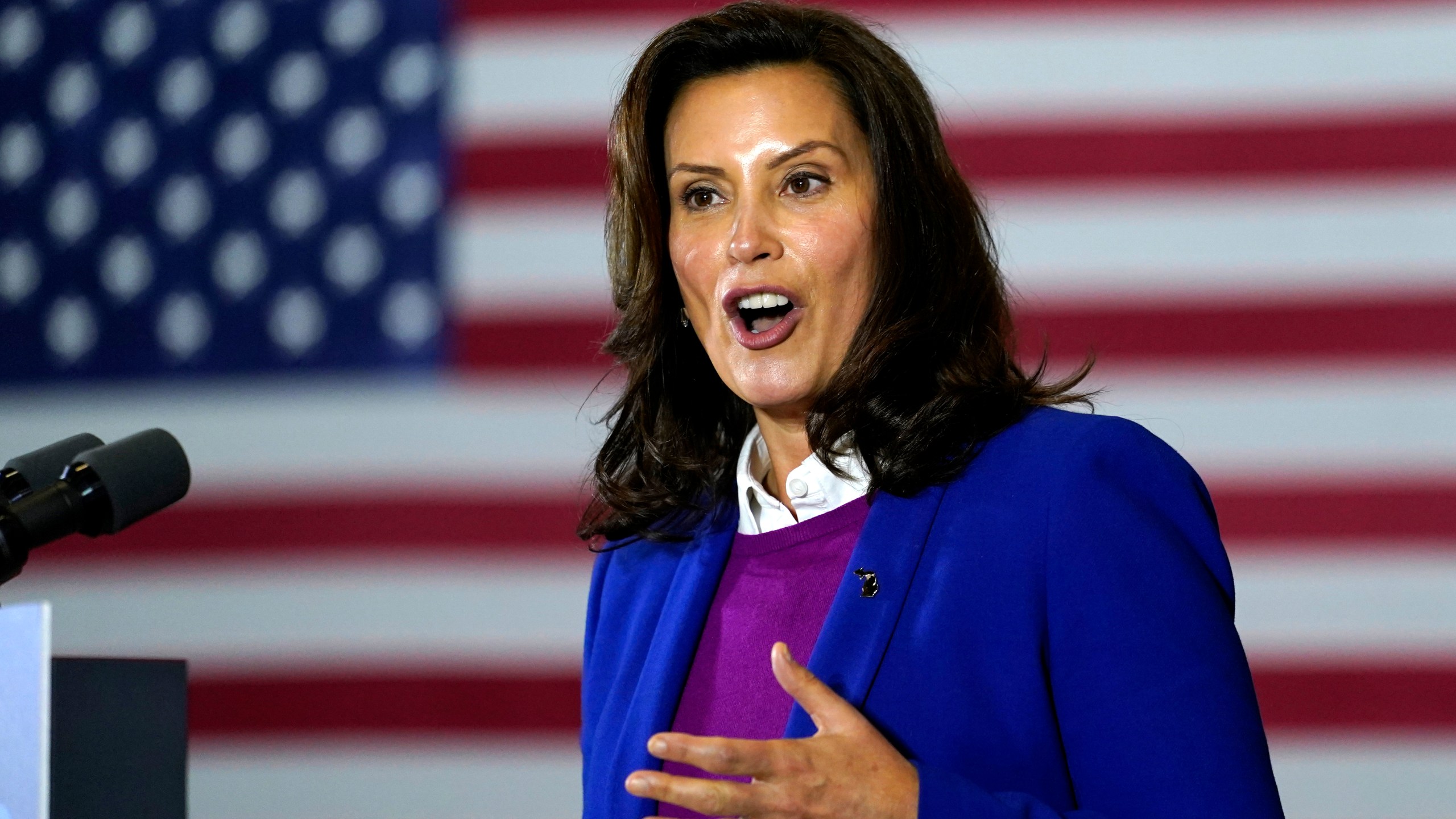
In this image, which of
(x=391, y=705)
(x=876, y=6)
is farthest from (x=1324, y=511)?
(x=391, y=705)

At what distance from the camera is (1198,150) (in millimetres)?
2494

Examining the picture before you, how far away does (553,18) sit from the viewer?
2.67m

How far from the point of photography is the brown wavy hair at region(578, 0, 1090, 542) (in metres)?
1.25

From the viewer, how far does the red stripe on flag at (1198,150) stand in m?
2.46

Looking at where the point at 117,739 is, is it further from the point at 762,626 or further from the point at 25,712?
the point at 762,626

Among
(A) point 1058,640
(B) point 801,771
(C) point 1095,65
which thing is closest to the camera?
(B) point 801,771

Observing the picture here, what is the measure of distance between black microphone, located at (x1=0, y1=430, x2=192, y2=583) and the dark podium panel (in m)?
0.08

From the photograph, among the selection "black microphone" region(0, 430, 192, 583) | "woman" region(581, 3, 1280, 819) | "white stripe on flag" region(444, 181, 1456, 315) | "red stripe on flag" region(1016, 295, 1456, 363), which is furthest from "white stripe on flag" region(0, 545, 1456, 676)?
"black microphone" region(0, 430, 192, 583)

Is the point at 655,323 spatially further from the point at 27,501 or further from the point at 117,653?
the point at 117,653

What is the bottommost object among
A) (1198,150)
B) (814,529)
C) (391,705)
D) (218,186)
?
(391,705)

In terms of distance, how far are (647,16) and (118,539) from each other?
1.43m

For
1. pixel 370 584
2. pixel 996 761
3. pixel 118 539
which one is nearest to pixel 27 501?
pixel 996 761

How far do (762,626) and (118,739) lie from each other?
54 centimetres

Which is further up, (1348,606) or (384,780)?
(1348,606)
